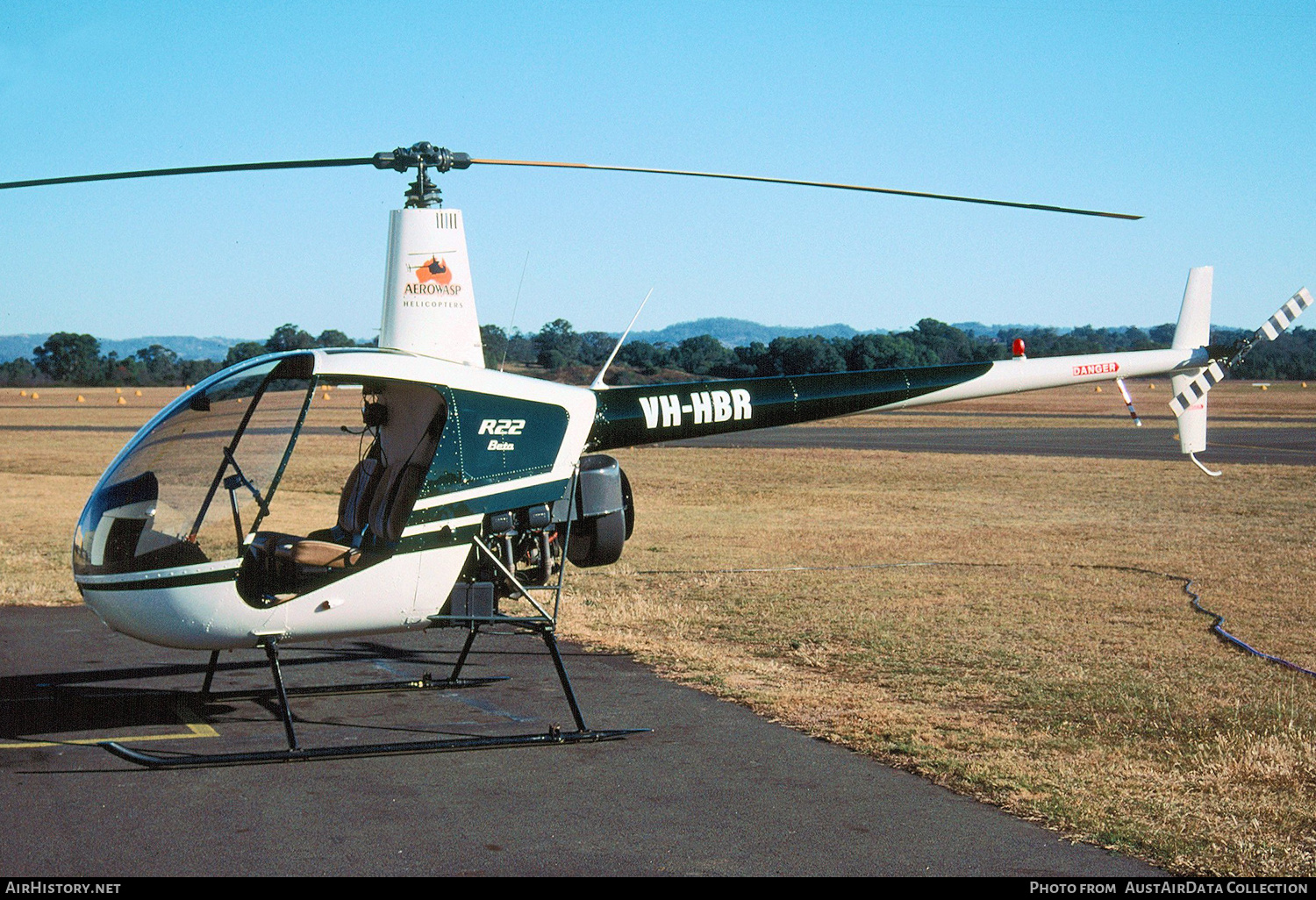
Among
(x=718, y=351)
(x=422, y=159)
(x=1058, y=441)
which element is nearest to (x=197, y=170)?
(x=422, y=159)

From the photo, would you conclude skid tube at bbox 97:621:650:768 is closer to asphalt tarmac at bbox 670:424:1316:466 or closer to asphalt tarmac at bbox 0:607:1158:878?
asphalt tarmac at bbox 0:607:1158:878

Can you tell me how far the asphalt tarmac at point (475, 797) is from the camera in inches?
205

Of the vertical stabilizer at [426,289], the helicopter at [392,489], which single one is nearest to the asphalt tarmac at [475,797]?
the helicopter at [392,489]

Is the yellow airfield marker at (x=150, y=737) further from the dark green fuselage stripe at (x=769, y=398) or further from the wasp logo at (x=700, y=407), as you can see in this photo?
the wasp logo at (x=700, y=407)

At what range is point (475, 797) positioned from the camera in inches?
243

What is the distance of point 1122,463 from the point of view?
30.7 m

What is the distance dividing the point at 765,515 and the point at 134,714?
550 inches

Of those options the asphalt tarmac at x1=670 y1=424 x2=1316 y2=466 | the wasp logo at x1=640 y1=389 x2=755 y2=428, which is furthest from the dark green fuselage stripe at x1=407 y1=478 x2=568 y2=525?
the asphalt tarmac at x1=670 y1=424 x2=1316 y2=466

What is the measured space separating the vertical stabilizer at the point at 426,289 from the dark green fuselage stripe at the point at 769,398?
113 cm

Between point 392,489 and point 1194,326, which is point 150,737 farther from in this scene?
point 1194,326

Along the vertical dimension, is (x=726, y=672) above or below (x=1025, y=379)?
below

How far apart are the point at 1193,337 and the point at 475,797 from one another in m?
9.50
